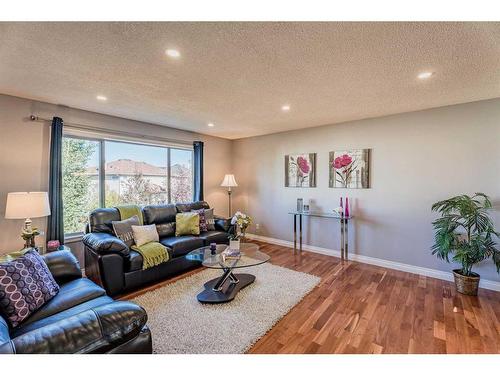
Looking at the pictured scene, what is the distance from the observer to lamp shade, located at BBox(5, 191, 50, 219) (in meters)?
2.48

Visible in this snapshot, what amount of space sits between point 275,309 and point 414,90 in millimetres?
2887

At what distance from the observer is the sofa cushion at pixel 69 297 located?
1613 mm

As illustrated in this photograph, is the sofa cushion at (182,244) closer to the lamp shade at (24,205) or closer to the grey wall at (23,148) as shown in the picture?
the grey wall at (23,148)

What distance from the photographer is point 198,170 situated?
5.00 m

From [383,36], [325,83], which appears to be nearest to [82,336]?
[383,36]

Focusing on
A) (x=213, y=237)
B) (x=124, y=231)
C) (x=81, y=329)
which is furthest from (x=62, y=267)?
(x=213, y=237)

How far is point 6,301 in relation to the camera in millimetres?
1496

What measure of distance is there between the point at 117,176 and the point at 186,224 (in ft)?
4.77

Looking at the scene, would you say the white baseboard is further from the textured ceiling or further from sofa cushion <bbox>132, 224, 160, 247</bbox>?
sofa cushion <bbox>132, 224, 160, 247</bbox>

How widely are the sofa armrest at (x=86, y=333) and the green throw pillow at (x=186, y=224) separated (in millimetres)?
2458

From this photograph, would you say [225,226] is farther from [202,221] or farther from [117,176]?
[117,176]

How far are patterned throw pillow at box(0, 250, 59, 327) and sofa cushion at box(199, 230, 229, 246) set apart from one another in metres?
2.07

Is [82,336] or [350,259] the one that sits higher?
[82,336]
